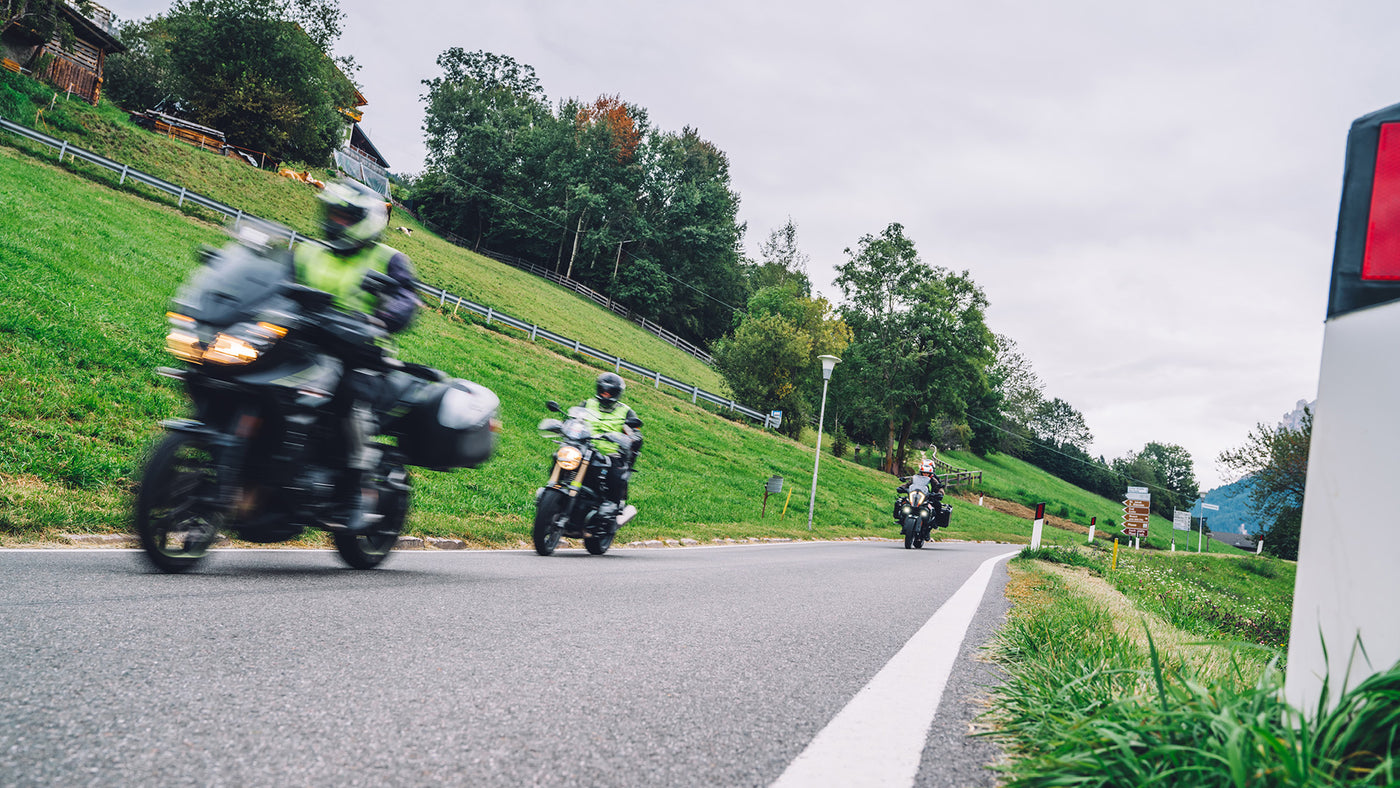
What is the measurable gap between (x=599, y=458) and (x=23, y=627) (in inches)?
220

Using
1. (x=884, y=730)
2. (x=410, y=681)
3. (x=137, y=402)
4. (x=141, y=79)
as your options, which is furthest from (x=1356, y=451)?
(x=141, y=79)

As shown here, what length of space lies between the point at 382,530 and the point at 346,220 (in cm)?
202

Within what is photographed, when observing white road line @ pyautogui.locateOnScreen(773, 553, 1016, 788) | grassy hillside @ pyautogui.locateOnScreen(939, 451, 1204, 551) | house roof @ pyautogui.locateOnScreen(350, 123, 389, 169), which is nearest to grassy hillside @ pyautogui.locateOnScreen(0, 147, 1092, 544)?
white road line @ pyautogui.locateOnScreen(773, 553, 1016, 788)

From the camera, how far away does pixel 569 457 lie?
25.6ft

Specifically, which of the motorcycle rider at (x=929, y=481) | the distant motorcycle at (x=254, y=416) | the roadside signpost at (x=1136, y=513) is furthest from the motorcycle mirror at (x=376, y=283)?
the roadside signpost at (x=1136, y=513)

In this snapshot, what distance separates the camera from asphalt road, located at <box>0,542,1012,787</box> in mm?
1761

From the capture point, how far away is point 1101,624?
4.07m

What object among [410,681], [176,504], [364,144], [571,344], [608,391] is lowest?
[410,681]

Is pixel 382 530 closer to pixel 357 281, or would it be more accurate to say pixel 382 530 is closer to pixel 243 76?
pixel 357 281

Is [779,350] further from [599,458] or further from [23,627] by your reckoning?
[23,627]

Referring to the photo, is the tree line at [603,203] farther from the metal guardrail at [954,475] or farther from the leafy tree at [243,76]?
the metal guardrail at [954,475]

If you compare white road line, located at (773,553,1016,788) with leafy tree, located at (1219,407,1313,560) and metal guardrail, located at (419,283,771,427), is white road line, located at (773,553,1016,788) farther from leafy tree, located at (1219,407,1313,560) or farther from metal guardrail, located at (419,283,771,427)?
leafy tree, located at (1219,407,1313,560)

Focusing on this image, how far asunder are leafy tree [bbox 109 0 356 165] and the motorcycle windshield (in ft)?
157

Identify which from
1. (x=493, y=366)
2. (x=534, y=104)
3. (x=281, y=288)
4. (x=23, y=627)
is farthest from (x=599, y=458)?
(x=534, y=104)
